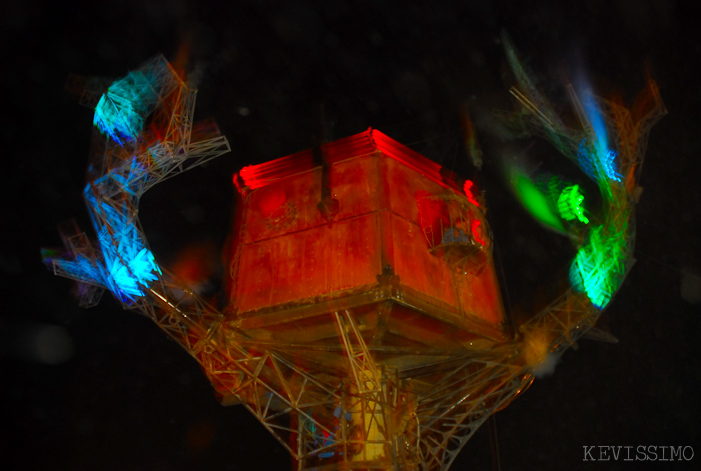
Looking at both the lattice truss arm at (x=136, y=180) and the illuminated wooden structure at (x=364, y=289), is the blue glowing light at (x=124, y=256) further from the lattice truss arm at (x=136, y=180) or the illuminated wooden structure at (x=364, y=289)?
the illuminated wooden structure at (x=364, y=289)

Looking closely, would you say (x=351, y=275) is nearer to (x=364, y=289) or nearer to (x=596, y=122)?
(x=364, y=289)

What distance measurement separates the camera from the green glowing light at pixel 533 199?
2175 cm

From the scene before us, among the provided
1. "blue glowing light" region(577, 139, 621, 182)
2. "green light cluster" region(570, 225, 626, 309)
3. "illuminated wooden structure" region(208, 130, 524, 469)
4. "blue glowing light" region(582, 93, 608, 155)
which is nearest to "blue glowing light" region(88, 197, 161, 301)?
"illuminated wooden structure" region(208, 130, 524, 469)

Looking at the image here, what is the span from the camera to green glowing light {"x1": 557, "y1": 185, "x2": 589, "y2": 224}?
1777 centimetres

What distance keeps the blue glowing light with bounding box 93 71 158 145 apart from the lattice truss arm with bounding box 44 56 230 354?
25mm

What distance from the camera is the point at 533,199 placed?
23.0m

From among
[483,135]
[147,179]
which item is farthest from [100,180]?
[483,135]

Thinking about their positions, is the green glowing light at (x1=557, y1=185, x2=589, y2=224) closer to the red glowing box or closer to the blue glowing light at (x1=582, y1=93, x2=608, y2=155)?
the blue glowing light at (x1=582, y1=93, x2=608, y2=155)

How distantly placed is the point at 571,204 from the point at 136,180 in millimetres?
13452

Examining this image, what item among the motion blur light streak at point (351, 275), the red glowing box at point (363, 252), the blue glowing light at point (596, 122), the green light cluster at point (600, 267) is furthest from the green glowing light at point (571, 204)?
the red glowing box at point (363, 252)

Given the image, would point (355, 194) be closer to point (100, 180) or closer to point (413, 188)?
point (413, 188)

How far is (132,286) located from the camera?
13688mm

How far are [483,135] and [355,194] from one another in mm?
8925

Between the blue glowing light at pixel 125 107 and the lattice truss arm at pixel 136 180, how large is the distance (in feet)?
0.08
